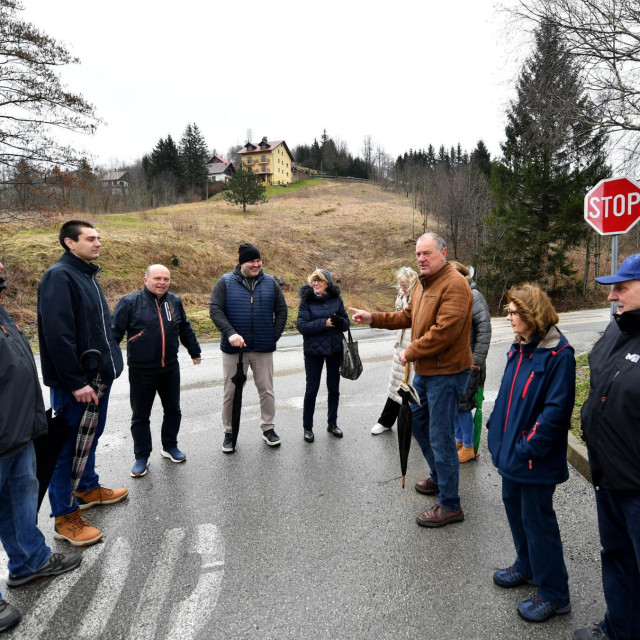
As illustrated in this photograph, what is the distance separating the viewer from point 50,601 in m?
2.82

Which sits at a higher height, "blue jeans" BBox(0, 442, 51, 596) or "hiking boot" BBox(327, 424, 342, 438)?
"blue jeans" BBox(0, 442, 51, 596)

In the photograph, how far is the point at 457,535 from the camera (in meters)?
3.48

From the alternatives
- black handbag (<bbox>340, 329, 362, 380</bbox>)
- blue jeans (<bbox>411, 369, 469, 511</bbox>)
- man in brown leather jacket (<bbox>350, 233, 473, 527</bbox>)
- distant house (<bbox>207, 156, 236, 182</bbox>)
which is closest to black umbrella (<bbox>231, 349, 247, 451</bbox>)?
black handbag (<bbox>340, 329, 362, 380</bbox>)

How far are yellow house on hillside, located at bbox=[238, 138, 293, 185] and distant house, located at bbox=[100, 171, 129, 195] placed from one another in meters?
24.4

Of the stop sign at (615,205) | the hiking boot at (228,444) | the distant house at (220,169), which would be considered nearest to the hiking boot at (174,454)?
the hiking boot at (228,444)

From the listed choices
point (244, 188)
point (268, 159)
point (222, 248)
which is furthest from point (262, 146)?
point (222, 248)

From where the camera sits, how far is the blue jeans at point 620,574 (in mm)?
2307

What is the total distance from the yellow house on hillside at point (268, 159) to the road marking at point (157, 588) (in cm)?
8932

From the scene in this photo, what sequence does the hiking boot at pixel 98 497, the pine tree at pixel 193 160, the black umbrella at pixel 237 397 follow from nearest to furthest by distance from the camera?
the hiking boot at pixel 98 497
the black umbrella at pixel 237 397
the pine tree at pixel 193 160

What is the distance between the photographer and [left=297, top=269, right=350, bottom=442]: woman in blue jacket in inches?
209

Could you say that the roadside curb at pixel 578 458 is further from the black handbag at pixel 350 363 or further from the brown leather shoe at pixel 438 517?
the black handbag at pixel 350 363

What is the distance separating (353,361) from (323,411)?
5.07 ft

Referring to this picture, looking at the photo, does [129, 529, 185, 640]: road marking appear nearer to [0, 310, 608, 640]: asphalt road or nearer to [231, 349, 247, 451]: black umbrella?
[0, 310, 608, 640]: asphalt road

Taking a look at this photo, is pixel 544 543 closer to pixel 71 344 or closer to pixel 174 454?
pixel 71 344
